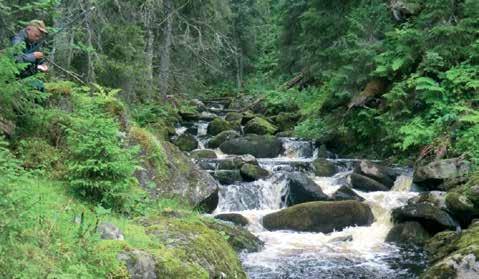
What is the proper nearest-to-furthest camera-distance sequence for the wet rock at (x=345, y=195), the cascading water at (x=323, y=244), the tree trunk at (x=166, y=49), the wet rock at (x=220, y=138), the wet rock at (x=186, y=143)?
the cascading water at (x=323, y=244)
the wet rock at (x=345, y=195)
the wet rock at (x=186, y=143)
the wet rock at (x=220, y=138)
the tree trunk at (x=166, y=49)

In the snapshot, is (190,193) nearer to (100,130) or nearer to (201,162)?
(100,130)

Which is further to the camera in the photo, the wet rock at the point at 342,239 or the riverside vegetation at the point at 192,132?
the wet rock at the point at 342,239

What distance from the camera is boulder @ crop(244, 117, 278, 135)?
22859 mm

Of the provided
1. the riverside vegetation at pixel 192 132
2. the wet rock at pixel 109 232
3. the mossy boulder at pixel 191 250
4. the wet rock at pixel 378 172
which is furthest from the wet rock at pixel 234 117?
the wet rock at pixel 109 232

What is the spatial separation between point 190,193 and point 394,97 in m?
9.08

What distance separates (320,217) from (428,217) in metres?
2.14

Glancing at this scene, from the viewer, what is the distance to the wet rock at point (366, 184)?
551 inches

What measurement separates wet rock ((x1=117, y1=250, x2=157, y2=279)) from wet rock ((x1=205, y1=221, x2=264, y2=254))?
426 centimetres

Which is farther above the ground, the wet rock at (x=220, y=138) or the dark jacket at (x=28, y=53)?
the dark jacket at (x=28, y=53)

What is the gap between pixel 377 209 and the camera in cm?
1223

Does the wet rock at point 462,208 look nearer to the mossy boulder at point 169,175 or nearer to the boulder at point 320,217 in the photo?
the boulder at point 320,217

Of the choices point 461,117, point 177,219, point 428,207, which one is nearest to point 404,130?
point 461,117

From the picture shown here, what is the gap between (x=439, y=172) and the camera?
41.9 ft

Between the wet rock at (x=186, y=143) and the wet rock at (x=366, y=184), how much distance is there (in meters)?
7.08
